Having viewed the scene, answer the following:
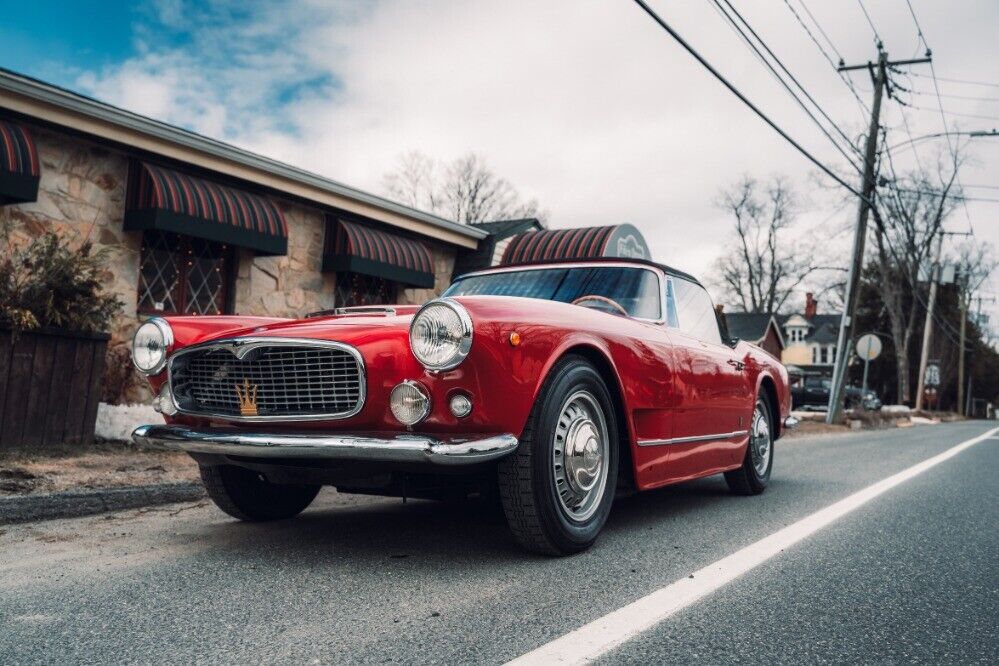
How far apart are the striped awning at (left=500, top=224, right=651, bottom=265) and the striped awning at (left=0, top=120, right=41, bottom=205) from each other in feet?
23.2

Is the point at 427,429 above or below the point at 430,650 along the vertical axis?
above

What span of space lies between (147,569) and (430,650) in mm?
1543

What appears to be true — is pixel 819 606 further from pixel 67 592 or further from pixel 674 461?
pixel 67 592

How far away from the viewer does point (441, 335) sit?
123 inches

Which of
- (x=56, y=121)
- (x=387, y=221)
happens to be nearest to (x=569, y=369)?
(x=56, y=121)

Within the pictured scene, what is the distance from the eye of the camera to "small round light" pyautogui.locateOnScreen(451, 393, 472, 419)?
122 inches

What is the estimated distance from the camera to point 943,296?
53938mm

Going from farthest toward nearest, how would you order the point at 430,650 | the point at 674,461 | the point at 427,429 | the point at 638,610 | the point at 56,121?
the point at 56,121
the point at 674,461
the point at 427,429
the point at 638,610
the point at 430,650

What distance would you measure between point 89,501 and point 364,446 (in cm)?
250

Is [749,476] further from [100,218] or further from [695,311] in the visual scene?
[100,218]

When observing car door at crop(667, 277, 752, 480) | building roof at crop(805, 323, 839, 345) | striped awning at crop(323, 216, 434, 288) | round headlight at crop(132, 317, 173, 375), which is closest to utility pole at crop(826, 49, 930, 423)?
striped awning at crop(323, 216, 434, 288)

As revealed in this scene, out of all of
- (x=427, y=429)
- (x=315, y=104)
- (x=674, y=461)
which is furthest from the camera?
(x=315, y=104)

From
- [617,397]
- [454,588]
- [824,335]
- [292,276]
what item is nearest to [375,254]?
[292,276]

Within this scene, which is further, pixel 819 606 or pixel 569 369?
pixel 569 369
